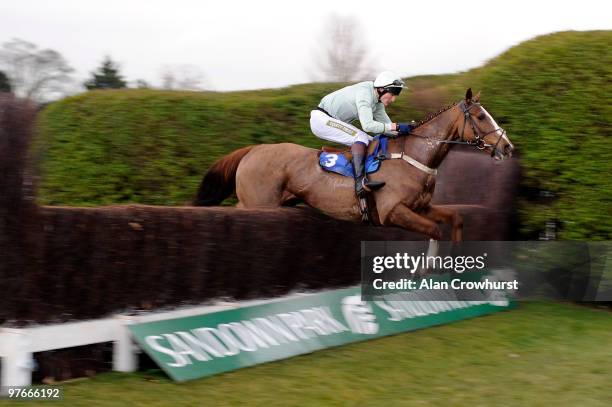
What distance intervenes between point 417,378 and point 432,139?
323 centimetres

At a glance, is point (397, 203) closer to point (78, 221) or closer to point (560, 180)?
point (560, 180)

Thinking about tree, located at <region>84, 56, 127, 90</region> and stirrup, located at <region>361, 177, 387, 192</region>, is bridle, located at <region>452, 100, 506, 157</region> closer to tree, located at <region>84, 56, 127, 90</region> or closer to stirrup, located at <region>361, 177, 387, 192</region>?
stirrup, located at <region>361, 177, 387, 192</region>

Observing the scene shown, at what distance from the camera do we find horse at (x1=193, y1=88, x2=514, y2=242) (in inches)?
315

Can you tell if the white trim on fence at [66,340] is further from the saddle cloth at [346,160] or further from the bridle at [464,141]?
the bridle at [464,141]

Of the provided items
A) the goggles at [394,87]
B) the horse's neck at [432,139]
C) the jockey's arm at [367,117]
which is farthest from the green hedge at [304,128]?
the jockey's arm at [367,117]

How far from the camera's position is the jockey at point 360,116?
314 inches

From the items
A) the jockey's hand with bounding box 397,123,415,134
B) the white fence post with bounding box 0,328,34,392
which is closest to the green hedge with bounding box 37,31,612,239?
the jockey's hand with bounding box 397,123,415,134

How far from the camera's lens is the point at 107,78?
32.2 m

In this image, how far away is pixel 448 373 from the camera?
237 inches

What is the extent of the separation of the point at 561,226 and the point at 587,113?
58.4 inches

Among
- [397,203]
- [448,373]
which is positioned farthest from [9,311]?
[397,203]

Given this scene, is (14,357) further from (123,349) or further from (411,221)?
(411,221)

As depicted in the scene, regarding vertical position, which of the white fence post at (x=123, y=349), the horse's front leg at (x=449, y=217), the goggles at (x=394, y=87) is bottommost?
the white fence post at (x=123, y=349)

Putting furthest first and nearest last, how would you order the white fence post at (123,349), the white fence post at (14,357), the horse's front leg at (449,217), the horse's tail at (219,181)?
1. the horse's tail at (219,181)
2. the horse's front leg at (449,217)
3. the white fence post at (123,349)
4. the white fence post at (14,357)
